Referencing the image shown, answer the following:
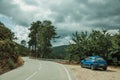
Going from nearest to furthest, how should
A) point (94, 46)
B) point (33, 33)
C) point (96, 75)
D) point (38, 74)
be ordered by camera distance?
point (96, 75) → point (38, 74) → point (94, 46) → point (33, 33)

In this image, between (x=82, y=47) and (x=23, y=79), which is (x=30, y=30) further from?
(x=23, y=79)

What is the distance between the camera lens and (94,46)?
151ft

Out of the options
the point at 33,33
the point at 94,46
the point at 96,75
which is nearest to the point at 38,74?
the point at 96,75

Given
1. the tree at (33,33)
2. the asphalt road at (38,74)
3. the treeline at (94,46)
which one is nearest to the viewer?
the asphalt road at (38,74)

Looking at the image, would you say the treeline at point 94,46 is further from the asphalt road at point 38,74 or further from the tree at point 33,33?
the tree at point 33,33

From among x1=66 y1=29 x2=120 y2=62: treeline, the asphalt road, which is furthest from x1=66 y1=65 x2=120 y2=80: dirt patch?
x1=66 y1=29 x2=120 y2=62: treeline

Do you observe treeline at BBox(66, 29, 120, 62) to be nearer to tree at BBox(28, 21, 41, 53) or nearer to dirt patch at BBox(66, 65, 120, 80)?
dirt patch at BBox(66, 65, 120, 80)

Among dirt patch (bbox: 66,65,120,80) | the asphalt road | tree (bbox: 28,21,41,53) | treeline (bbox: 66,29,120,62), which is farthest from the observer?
tree (bbox: 28,21,41,53)

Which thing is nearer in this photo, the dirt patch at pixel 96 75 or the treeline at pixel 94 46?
the dirt patch at pixel 96 75

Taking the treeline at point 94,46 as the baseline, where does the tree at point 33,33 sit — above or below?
above

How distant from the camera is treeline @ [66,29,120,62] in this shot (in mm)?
43625

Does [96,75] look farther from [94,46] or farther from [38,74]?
[94,46]

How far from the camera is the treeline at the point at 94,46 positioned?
1718 inches

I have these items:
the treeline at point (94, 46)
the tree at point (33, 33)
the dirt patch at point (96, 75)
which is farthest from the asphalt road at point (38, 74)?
the tree at point (33, 33)
